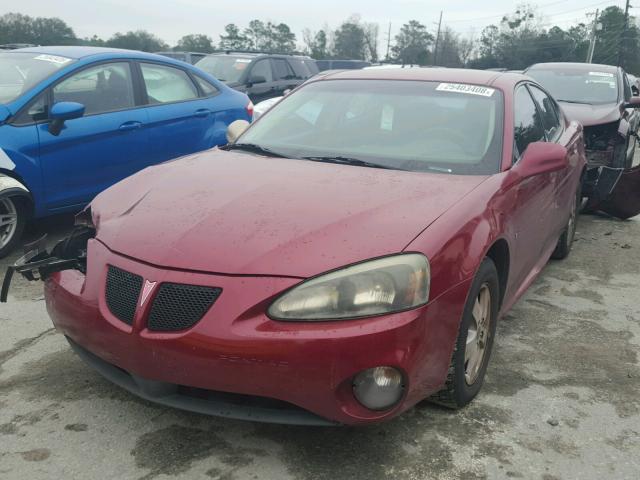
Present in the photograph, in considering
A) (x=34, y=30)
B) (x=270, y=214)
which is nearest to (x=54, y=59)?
(x=270, y=214)

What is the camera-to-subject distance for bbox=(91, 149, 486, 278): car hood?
231 cm

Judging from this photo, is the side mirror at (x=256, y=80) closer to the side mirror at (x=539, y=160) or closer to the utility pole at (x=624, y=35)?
the side mirror at (x=539, y=160)

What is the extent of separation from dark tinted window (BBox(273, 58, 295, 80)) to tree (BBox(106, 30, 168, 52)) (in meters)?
37.9

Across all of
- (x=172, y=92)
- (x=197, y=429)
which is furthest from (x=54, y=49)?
Answer: (x=197, y=429)

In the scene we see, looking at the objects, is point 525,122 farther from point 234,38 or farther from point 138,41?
point 234,38

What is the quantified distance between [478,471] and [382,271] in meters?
0.84

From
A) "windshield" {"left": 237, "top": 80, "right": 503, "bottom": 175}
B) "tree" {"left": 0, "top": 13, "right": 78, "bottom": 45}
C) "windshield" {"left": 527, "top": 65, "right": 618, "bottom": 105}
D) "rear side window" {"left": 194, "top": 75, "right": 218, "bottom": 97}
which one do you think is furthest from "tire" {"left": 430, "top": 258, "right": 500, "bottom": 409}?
"tree" {"left": 0, "top": 13, "right": 78, "bottom": 45}

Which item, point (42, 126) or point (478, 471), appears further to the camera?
point (42, 126)

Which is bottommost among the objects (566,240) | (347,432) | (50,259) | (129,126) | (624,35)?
(347,432)

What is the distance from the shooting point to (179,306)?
2246 millimetres

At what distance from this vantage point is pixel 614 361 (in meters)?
3.41

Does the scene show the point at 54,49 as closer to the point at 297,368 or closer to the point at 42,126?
the point at 42,126

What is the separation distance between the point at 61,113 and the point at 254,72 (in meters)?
7.81

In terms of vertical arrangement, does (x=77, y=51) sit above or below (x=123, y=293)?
above
